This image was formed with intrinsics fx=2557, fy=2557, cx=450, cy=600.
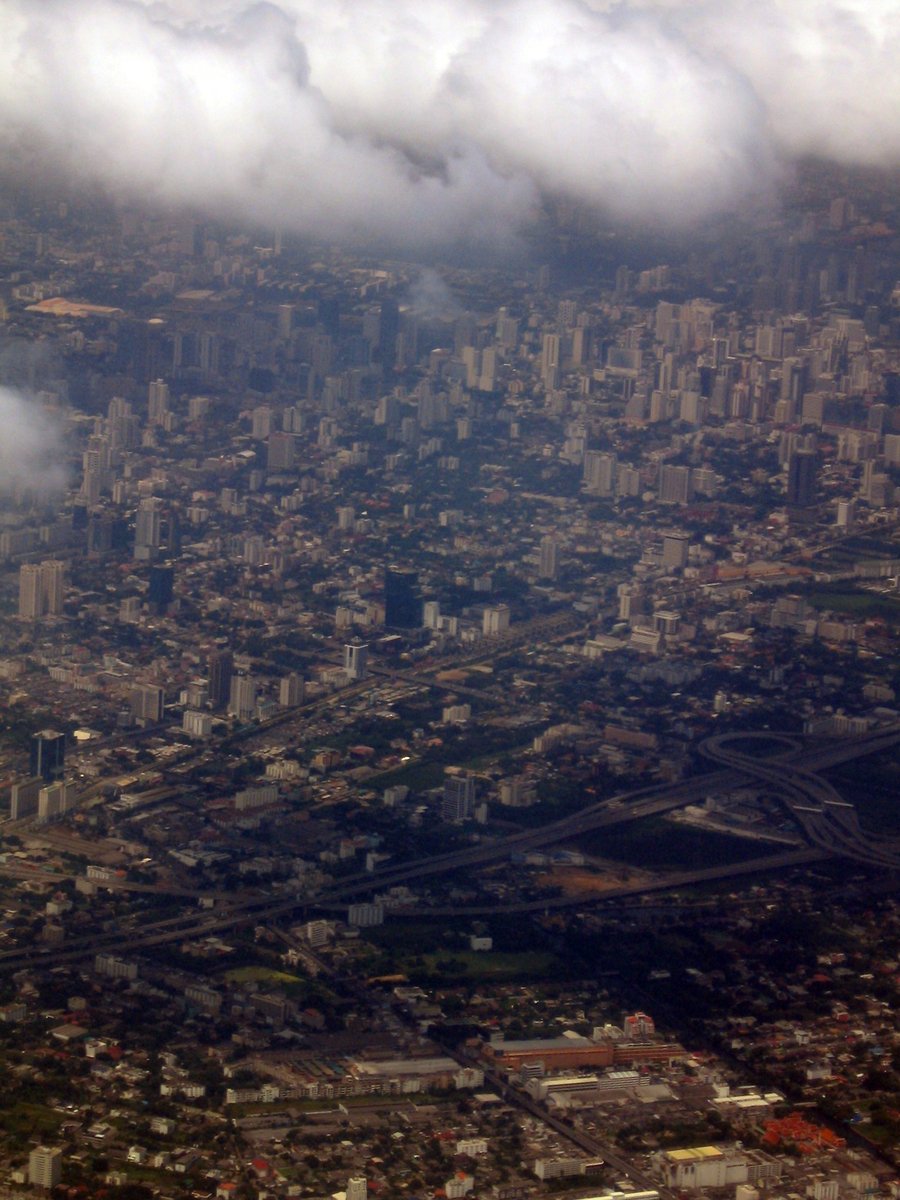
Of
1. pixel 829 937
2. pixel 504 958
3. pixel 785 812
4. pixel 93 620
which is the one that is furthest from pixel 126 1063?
pixel 93 620

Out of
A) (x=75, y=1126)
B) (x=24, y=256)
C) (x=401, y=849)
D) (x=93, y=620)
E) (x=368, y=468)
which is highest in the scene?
(x=24, y=256)

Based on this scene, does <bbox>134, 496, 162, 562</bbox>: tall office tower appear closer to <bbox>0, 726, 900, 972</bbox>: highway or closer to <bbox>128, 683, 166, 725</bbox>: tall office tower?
<bbox>128, 683, 166, 725</bbox>: tall office tower

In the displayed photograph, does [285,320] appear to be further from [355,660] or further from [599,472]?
[355,660]

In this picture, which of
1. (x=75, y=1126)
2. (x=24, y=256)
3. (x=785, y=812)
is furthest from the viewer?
(x=24, y=256)

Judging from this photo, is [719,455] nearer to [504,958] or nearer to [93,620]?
[93,620]

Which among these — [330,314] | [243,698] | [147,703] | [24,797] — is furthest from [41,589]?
[330,314]

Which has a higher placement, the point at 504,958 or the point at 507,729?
the point at 507,729

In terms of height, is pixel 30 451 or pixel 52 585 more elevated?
pixel 30 451
